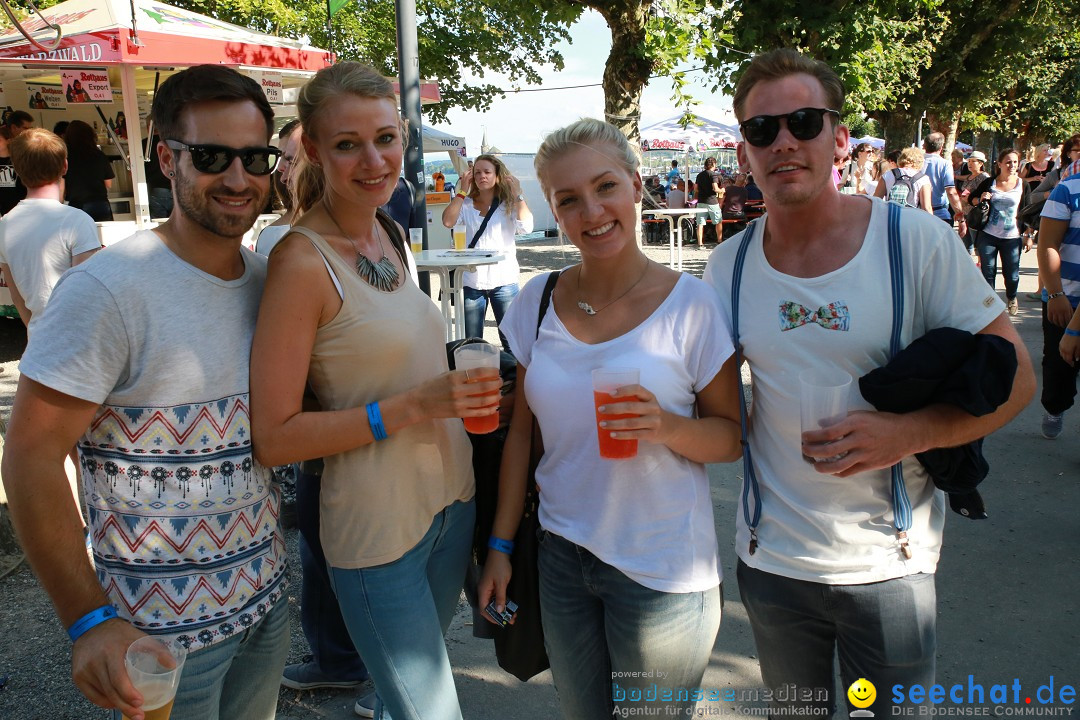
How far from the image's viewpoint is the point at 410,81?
629 cm

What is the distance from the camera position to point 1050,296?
15.3ft

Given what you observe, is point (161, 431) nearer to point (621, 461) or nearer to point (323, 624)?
point (621, 461)

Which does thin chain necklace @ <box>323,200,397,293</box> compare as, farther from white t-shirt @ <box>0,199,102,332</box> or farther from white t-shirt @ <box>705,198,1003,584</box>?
white t-shirt @ <box>0,199,102,332</box>

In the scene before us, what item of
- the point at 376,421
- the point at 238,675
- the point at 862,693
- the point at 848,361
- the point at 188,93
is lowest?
the point at 862,693

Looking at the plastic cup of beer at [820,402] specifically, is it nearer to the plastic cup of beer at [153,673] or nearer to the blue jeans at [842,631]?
the blue jeans at [842,631]

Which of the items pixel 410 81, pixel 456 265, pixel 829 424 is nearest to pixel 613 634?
pixel 829 424

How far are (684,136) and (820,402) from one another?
1742 cm

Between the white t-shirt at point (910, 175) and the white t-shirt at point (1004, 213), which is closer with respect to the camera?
the white t-shirt at point (1004, 213)

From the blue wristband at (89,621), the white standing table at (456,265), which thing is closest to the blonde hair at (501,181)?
the white standing table at (456,265)

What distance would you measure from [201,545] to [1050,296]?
16.3ft

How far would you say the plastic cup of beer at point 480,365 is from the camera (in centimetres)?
180

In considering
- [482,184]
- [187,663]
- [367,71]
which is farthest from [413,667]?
[482,184]

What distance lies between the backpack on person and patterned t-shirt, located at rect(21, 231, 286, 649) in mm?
9607

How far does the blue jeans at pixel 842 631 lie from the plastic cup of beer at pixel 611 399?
1.77 ft
